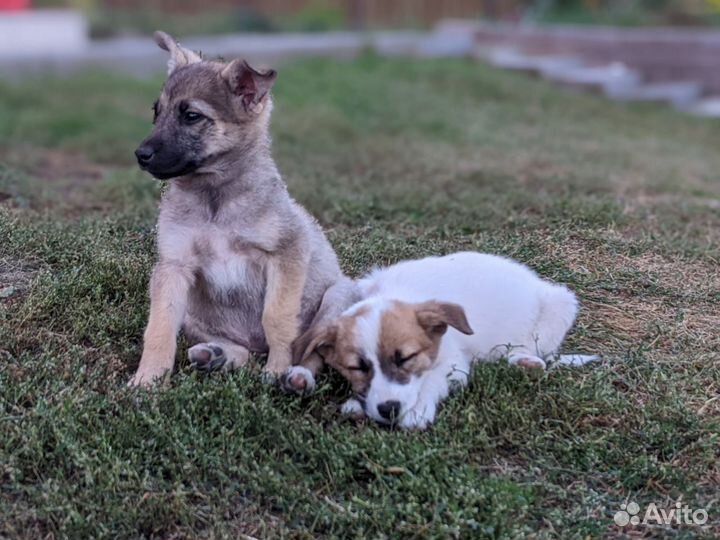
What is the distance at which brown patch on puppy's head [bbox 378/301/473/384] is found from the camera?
12.9 ft

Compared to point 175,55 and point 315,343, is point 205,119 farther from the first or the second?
point 315,343

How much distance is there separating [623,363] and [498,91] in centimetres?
1052

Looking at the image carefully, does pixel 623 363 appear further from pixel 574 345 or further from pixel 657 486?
pixel 657 486

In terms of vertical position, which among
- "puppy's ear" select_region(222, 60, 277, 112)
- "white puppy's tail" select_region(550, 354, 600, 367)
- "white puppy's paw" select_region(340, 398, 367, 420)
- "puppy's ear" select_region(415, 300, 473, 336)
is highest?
"puppy's ear" select_region(222, 60, 277, 112)

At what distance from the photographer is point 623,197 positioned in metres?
7.86

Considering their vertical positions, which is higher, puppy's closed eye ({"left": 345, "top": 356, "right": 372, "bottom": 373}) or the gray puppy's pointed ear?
the gray puppy's pointed ear

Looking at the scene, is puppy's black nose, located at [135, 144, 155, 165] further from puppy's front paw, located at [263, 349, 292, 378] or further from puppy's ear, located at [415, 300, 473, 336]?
puppy's ear, located at [415, 300, 473, 336]

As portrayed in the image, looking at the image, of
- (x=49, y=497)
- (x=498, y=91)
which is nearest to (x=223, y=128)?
(x=49, y=497)

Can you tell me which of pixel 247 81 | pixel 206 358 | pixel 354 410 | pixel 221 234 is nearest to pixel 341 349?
pixel 354 410

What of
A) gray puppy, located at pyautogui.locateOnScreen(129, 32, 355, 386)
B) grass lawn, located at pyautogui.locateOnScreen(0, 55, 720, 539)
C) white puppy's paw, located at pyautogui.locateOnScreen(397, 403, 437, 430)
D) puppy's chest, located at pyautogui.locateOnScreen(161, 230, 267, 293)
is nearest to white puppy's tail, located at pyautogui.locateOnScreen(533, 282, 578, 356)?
grass lawn, located at pyautogui.locateOnScreen(0, 55, 720, 539)

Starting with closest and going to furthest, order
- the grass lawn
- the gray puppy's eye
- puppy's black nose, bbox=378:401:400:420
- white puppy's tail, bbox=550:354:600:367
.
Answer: the grass lawn
puppy's black nose, bbox=378:401:400:420
the gray puppy's eye
white puppy's tail, bbox=550:354:600:367

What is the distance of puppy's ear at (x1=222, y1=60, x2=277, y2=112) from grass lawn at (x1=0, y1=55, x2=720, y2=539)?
1.15 meters

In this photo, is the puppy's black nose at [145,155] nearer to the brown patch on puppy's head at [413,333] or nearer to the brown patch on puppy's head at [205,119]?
the brown patch on puppy's head at [205,119]

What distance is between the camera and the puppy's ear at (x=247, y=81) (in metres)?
4.30
